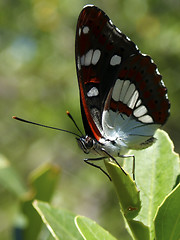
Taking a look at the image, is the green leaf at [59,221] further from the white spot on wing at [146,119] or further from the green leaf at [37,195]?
the white spot on wing at [146,119]

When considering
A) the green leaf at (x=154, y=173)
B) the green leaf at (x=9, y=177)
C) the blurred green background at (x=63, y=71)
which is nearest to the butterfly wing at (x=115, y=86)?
the green leaf at (x=154, y=173)

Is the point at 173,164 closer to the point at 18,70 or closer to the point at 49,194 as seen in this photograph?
the point at 49,194

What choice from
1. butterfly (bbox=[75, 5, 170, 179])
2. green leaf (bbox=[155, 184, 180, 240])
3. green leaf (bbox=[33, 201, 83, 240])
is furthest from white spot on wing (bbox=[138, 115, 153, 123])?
green leaf (bbox=[155, 184, 180, 240])

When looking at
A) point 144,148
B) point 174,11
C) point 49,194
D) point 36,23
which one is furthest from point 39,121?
point 144,148

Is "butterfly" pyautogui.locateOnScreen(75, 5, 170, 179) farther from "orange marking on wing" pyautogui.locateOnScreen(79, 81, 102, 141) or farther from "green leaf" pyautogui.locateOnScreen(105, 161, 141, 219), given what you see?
"green leaf" pyautogui.locateOnScreen(105, 161, 141, 219)

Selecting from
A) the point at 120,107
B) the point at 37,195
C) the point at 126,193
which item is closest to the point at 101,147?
the point at 120,107
